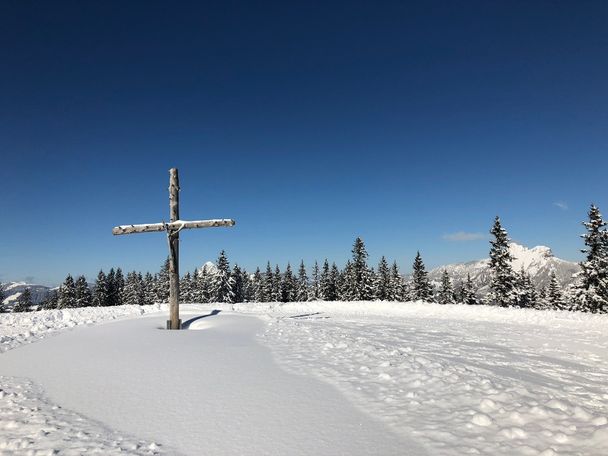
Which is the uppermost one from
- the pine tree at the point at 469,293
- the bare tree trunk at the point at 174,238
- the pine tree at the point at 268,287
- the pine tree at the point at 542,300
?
the bare tree trunk at the point at 174,238

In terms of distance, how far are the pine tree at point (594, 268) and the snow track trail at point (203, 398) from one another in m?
38.9

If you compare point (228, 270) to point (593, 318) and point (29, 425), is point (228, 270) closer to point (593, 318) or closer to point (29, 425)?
point (593, 318)

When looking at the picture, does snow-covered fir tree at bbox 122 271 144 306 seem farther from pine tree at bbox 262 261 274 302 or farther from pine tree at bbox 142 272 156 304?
pine tree at bbox 262 261 274 302

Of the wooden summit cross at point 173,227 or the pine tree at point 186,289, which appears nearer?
the wooden summit cross at point 173,227

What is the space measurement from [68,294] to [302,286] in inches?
1758

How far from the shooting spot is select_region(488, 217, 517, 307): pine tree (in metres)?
40.9

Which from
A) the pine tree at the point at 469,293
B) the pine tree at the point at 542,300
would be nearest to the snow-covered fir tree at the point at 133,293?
the pine tree at the point at 469,293

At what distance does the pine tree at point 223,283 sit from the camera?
61888 millimetres

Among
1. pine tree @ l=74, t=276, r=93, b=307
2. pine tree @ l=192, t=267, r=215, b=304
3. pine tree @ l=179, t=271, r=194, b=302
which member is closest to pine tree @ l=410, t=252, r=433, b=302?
pine tree @ l=192, t=267, r=215, b=304

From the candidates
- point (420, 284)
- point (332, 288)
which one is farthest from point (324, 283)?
point (420, 284)

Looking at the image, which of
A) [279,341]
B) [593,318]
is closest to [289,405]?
[279,341]

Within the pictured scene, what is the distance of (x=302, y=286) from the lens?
257 feet

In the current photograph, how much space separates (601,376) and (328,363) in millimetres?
5939

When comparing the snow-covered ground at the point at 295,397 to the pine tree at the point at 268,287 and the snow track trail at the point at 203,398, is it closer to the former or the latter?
the snow track trail at the point at 203,398
